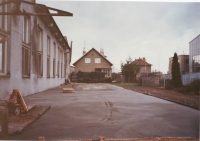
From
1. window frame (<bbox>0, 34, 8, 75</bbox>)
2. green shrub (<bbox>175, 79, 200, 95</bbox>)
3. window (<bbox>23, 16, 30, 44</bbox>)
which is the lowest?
green shrub (<bbox>175, 79, 200, 95</bbox>)

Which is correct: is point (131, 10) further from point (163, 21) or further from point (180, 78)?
point (180, 78)

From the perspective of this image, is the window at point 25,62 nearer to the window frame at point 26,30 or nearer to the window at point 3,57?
the window frame at point 26,30

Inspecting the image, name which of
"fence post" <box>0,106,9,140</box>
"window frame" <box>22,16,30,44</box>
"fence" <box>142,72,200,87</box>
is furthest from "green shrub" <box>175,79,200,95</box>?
"fence post" <box>0,106,9,140</box>

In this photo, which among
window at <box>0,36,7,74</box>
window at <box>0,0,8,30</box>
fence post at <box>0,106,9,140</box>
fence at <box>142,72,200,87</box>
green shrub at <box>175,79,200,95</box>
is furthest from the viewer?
green shrub at <box>175,79,200,95</box>

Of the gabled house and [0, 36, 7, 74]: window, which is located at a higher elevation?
the gabled house

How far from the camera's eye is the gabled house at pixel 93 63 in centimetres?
3738

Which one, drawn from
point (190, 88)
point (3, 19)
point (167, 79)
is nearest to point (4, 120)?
point (3, 19)

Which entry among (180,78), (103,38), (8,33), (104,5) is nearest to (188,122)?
(103,38)

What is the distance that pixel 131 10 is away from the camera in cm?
463

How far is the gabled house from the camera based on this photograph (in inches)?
1471

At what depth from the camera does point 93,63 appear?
38.2m

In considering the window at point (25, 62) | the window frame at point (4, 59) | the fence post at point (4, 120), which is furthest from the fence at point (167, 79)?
the fence post at point (4, 120)

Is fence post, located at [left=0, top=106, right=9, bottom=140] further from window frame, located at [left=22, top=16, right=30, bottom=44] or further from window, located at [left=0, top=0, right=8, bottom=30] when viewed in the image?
window frame, located at [left=22, top=16, right=30, bottom=44]

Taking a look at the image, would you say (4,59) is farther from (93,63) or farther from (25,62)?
(93,63)
